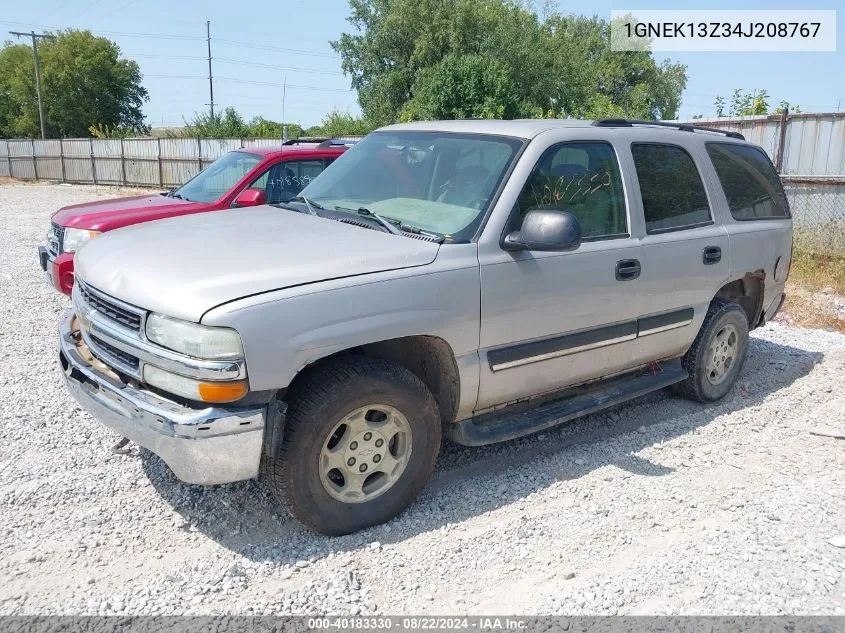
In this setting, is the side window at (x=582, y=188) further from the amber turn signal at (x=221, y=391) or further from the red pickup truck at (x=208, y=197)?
the red pickup truck at (x=208, y=197)

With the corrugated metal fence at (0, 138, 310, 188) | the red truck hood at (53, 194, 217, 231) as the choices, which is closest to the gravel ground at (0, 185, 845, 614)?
the red truck hood at (53, 194, 217, 231)

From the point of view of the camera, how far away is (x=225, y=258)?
318 cm

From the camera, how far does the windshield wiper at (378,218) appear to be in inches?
142

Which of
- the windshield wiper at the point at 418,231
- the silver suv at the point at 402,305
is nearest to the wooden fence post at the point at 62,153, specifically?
the silver suv at the point at 402,305

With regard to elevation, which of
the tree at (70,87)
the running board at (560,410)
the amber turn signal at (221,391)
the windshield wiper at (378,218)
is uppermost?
the tree at (70,87)

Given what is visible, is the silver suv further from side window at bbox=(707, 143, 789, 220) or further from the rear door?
side window at bbox=(707, 143, 789, 220)

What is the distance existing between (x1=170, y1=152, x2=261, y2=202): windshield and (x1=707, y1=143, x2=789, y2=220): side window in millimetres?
4889

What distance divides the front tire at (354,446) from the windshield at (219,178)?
4.95 metres

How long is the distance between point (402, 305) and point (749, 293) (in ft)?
11.5

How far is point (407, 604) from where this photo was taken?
115 inches

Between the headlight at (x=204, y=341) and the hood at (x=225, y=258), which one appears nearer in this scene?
the headlight at (x=204, y=341)

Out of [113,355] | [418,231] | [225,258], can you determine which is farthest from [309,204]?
[113,355]

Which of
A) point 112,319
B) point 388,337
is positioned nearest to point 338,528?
point 388,337

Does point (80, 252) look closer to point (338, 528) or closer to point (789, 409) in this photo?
point (338, 528)
